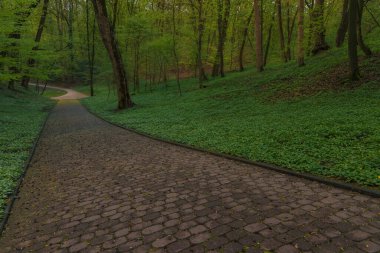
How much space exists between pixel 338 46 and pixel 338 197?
18424 millimetres

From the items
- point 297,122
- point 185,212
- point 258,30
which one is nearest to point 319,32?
point 258,30

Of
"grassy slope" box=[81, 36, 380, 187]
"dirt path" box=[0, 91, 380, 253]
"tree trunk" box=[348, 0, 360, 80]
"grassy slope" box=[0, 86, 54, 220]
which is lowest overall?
"grassy slope" box=[0, 86, 54, 220]

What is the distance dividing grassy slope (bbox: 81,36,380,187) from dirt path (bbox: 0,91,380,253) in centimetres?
97

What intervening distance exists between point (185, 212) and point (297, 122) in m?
6.32

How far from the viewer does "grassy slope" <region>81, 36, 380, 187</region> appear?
6.39m

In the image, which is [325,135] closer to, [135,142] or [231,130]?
[231,130]

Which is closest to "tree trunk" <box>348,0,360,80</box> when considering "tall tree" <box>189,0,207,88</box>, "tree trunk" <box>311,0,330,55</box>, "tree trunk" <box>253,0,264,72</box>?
"tree trunk" <box>311,0,330,55</box>

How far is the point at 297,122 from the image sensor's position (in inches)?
372

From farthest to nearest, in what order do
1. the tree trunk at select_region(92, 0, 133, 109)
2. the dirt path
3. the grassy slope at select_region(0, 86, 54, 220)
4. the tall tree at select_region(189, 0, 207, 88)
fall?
1. the tall tree at select_region(189, 0, 207, 88)
2. the tree trunk at select_region(92, 0, 133, 109)
3. the grassy slope at select_region(0, 86, 54, 220)
4. the dirt path

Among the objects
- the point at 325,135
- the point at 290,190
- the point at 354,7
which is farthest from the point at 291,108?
the point at 290,190

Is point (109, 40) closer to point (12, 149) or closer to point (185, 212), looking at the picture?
point (12, 149)

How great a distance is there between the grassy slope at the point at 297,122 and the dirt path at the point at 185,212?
97 centimetres

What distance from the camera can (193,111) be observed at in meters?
15.9

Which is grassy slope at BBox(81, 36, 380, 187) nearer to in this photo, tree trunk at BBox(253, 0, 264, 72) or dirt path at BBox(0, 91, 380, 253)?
dirt path at BBox(0, 91, 380, 253)
